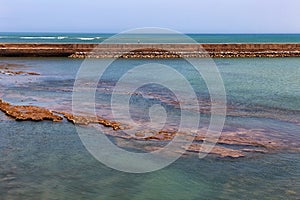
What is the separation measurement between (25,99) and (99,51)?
2583 centimetres

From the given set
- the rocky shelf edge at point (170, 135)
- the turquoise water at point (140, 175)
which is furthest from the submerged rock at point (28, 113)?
the turquoise water at point (140, 175)

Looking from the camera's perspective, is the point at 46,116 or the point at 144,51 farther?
the point at 144,51

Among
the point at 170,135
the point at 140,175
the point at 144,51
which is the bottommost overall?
the point at 140,175

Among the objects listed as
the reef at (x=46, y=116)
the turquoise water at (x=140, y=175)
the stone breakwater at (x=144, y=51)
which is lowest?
the turquoise water at (x=140, y=175)

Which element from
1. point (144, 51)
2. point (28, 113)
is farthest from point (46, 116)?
point (144, 51)

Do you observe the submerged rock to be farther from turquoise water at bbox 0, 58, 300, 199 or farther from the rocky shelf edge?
turquoise water at bbox 0, 58, 300, 199

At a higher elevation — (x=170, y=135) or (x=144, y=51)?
(x=144, y=51)

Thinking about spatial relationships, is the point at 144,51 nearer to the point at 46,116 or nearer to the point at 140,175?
the point at 46,116

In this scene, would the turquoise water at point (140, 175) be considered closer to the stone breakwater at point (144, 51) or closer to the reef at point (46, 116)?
the reef at point (46, 116)

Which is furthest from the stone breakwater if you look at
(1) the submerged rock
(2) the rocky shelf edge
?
(2) the rocky shelf edge

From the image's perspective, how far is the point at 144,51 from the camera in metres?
43.3

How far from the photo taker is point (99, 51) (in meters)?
43.4

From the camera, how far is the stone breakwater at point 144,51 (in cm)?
4294

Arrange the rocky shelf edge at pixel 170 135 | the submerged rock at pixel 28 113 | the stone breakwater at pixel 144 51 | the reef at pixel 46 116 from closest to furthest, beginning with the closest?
the rocky shelf edge at pixel 170 135 → the reef at pixel 46 116 → the submerged rock at pixel 28 113 → the stone breakwater at pixel 144 51
